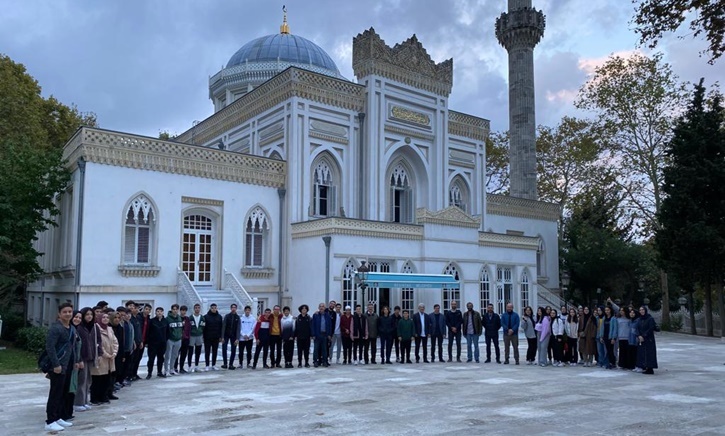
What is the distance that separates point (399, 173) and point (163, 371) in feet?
53.5

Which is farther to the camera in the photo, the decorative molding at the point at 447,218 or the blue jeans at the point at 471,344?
the decorative molding at the point at 447,218

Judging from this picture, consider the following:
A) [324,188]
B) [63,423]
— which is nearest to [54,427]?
[63,423]

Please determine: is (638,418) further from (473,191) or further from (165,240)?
(473,191)

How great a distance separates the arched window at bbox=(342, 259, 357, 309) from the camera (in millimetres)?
22562

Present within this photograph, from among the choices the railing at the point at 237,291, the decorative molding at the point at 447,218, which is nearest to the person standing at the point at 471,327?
the railing at the point at 237,291

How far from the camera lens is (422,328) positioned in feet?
56.5

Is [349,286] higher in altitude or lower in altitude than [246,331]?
higher

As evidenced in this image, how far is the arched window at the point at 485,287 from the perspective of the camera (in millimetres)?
27094

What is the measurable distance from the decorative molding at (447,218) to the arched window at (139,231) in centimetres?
991

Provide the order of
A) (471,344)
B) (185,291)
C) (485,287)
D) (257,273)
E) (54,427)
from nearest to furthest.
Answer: (54,427) → (471,344) → (185,291) → (257,273) → (485,287)

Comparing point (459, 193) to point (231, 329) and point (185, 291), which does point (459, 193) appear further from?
point (231, 329)

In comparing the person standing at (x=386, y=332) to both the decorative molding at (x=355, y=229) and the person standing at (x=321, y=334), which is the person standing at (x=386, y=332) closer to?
the person standing at (x=321, y=334)

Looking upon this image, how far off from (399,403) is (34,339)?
1253 centimetres

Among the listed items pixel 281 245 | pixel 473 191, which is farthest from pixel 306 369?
pixel 473 191
